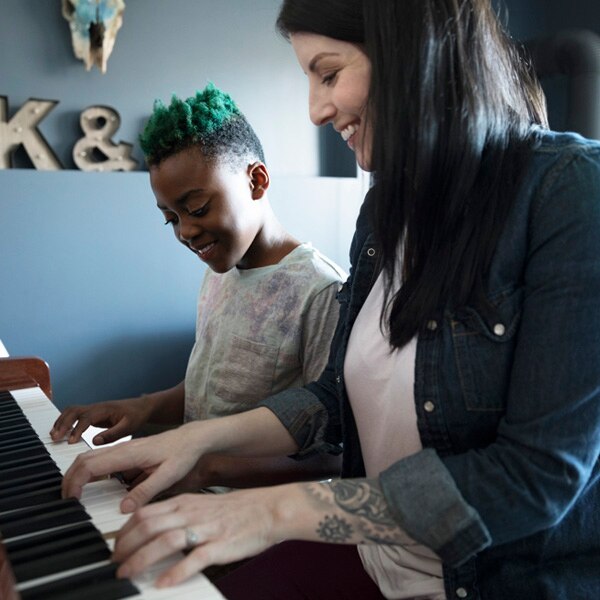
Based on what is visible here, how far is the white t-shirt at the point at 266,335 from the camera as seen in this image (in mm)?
1313

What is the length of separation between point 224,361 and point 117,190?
1260 mm

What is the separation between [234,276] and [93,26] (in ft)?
4.56

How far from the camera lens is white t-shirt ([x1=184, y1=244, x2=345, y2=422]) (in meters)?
1.31

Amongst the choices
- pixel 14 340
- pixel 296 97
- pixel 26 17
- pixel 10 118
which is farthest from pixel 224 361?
pixel 296 97

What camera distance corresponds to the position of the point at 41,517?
2.33 feet

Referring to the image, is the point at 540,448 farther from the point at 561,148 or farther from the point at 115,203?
the point at 115,203

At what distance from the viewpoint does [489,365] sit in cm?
75

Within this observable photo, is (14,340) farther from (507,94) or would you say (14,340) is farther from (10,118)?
(507,94)

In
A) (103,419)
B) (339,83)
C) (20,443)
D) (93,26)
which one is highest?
(93,26)

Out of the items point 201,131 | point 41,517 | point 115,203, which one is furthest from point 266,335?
point 115,203

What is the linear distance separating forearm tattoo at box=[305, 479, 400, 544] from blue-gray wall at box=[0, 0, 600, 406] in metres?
1.93

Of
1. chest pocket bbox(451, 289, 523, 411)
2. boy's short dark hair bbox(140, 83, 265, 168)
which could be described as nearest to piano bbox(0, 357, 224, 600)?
chest pocket bbox(451, 289, 523, 411)

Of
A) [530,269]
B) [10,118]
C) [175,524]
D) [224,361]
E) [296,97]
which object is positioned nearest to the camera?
[175,524]

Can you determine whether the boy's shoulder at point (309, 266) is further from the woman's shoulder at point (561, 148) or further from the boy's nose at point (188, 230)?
the woman's shoulder at point (561, 148)
